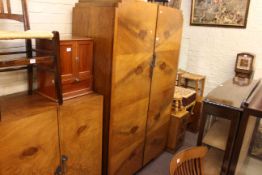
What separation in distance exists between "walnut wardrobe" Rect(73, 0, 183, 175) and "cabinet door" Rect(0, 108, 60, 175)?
0.50 meters

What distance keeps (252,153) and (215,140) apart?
0.41 meters

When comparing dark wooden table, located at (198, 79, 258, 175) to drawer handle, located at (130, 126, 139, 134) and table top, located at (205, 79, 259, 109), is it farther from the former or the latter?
drawer handle, located at (130, 126, 139, 134)

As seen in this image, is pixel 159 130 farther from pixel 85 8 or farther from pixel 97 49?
pixel 85 8

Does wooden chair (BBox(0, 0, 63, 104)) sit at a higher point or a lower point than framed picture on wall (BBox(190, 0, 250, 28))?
lower

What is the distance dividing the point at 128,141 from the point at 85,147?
494 mm

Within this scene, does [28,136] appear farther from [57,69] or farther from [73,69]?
[73,69]

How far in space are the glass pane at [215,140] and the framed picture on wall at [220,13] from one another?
2.05 metres

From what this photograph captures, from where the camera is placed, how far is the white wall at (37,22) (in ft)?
5.37

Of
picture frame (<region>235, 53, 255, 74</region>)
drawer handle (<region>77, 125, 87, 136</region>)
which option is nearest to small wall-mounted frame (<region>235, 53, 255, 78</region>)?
picture frame (<region>235, 53, 255, 74</region>)

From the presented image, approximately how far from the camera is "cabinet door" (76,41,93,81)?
5.45 feet

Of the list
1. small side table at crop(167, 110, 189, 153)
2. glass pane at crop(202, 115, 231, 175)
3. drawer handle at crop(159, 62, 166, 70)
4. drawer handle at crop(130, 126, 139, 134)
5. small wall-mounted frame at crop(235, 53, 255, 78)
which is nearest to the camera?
glass pane at crop(202, 115, 231, 175)

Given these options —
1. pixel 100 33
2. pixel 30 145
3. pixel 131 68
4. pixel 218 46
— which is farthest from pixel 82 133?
pixel 218 46

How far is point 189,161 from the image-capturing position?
1343 mm

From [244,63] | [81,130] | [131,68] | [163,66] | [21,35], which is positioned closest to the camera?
[21,35]
